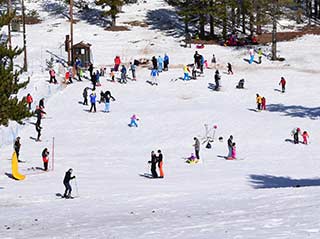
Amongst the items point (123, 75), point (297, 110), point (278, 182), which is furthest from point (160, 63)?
point (278, 182)

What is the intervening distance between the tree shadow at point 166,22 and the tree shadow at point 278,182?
38.4 metres

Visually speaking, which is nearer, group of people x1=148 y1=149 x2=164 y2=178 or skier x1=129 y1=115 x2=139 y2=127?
group of people x1=148 y1=149 x2=164 y2=178

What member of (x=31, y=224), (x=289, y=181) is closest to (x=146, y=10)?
(x=289, y=181)

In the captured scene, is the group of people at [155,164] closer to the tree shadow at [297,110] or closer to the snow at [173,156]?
the snow at [173,156]

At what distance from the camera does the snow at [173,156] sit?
15391 millimetres

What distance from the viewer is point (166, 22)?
67750 millimetres

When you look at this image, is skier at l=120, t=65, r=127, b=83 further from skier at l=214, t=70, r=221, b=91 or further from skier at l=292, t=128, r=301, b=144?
skier at l=292, t=128, r=301, b=144

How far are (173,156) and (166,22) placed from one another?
4045 centimetres

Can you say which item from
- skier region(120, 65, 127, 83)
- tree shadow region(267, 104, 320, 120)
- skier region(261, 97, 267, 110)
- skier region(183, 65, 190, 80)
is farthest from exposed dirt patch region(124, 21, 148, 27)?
skier region(261, 97, 267, 110)

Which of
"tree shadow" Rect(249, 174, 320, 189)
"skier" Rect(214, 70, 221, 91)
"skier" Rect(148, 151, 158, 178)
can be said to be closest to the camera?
"tree shadow" Rect(249, 174, 320, 189)

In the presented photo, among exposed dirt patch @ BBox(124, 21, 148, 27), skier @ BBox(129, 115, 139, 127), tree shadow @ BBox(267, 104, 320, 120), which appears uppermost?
exposed dirt patch @ BBox(124, 21, 148, 27)

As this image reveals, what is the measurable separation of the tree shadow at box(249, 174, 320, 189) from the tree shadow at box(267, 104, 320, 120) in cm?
1205

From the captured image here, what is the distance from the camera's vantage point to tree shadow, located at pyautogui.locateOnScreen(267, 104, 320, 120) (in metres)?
36.4

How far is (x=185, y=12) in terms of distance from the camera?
191 ft
